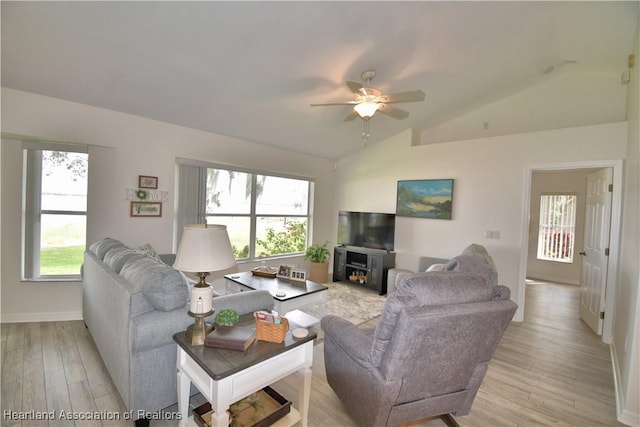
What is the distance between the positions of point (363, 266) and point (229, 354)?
3.89 m

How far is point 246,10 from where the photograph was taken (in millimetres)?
2205

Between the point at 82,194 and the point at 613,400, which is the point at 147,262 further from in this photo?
the point at 613,400

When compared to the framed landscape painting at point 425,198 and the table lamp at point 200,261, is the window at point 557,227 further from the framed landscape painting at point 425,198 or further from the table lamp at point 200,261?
the table lamp at point 200,261

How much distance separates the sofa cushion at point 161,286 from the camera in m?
1.72

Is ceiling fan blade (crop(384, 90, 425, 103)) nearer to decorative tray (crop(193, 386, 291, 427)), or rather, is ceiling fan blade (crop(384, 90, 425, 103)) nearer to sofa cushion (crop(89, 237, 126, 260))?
decorative tray (crop(193, 386, 291, 427))

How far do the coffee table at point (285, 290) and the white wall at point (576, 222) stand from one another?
19.3 ft

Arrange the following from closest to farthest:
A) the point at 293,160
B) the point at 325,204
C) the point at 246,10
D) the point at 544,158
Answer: the point at 246,10, the point at 544,158, the point at 293,160, the point at 325,204

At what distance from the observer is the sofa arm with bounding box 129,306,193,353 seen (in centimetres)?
164

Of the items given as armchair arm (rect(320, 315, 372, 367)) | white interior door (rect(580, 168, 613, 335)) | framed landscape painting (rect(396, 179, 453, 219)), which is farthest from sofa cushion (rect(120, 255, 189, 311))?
white interior door (rect(580, 168, 613, 335))

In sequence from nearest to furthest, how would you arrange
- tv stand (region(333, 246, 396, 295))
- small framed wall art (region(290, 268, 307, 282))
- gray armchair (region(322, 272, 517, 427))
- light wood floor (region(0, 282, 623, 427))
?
gray armchair (region(322, 272, 517, 427))
light wood floor (region(0, 282, 623, 427))
small framed wall art (region(290, 268, 307, 282))
tv stand (region(333, 246, 396, 295))

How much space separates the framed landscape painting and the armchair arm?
3338 millimetres

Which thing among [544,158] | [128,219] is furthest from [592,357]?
[128,219]

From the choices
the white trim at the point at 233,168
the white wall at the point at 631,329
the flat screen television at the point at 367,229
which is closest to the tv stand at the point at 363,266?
the flat screen television at the point at 367,229

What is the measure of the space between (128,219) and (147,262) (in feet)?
6.42
